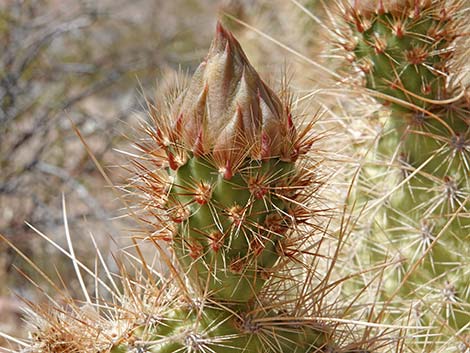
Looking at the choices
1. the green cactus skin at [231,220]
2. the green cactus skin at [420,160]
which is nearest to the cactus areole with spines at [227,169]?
the green cactus skin at [231,220]

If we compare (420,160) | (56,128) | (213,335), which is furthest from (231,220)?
(56,128)

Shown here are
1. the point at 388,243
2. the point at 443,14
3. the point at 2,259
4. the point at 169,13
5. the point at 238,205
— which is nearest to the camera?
the point at 238,205

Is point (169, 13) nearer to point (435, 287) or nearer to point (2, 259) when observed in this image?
point (2, 259)

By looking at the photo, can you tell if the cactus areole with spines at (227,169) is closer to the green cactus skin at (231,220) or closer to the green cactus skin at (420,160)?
the green cactus skin at (231,220)

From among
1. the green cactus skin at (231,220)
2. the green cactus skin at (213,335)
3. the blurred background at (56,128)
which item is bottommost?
the green cactus skin at (213,335)

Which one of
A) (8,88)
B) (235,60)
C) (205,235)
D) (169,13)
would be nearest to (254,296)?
(205,235)

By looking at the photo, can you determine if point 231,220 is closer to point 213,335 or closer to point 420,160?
point 213,335

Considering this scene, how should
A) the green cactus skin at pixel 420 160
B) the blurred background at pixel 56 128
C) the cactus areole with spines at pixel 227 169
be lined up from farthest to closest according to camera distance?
1. the blurred background at pixel 56 128
2. the green cactus skin at pixel 420 160
3. the cactus areole with spines at pixel 227 169
